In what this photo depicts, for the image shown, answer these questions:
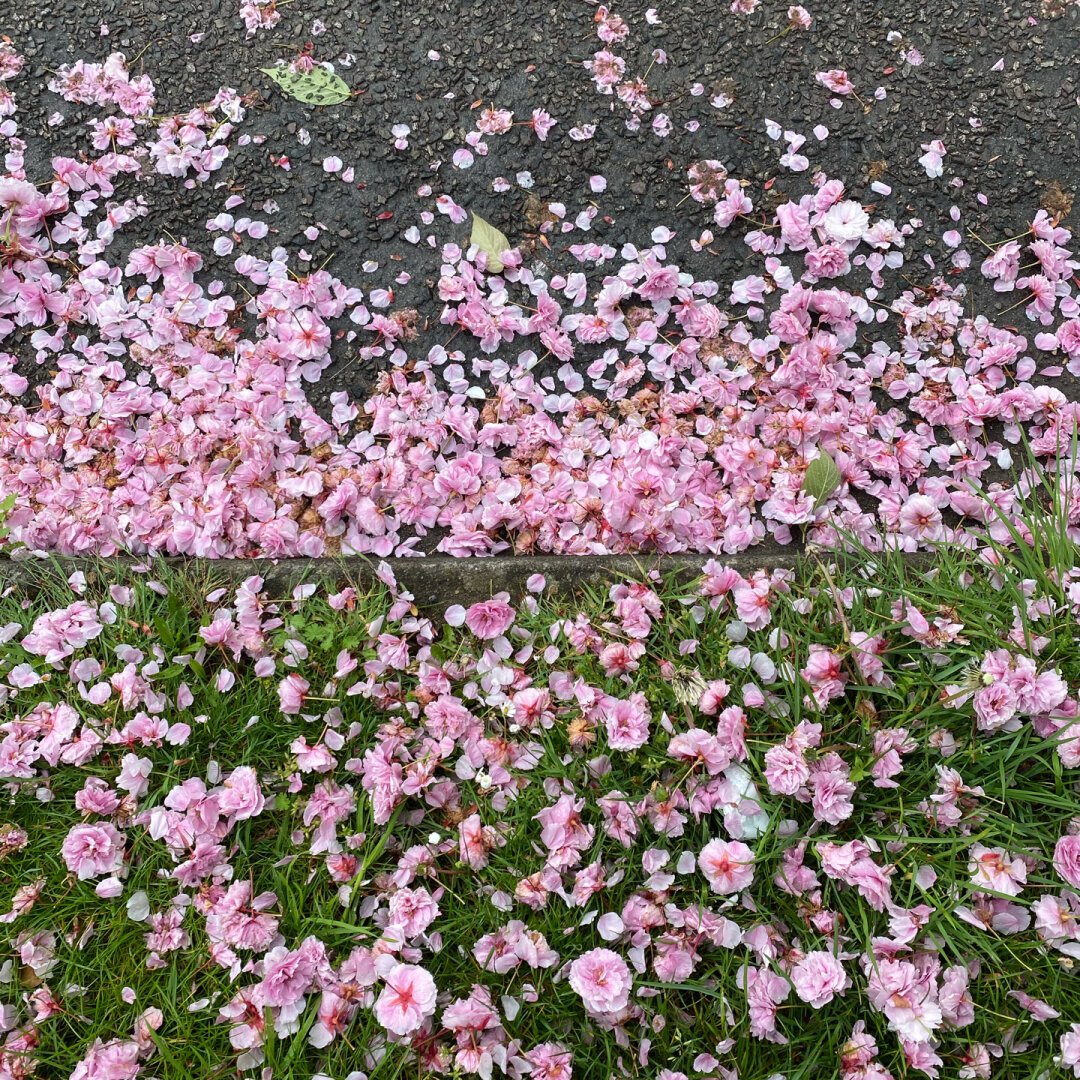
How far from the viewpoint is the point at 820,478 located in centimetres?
253

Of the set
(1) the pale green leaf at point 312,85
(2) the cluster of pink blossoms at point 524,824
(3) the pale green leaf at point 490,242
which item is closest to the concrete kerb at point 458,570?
(2) the cluster of pink blossoms at point 524,824

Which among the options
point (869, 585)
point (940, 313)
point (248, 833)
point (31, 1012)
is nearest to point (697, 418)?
point (869, 585)

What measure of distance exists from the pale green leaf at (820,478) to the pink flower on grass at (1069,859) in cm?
110

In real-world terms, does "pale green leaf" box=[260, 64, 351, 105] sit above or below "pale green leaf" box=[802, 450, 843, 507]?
above

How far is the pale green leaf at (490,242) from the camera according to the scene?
2.95 m

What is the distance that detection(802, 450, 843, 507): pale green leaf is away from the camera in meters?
2.52

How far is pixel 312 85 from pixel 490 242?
1.05 meters

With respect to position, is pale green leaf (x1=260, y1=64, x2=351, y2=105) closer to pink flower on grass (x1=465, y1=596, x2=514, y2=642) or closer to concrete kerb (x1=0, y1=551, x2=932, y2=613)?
concrete kerb (x1=0, y1=551, x2=932, y2=613)

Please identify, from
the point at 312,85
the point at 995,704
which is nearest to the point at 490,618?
the point at 995,704

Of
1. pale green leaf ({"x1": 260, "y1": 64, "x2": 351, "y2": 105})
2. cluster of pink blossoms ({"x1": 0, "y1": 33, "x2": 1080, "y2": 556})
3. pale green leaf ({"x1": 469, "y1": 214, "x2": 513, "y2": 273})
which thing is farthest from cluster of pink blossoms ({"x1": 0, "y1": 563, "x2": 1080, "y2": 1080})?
pale green leaf ({"x1": 260, "y1": 64, "x2": 351, "y2": 105})

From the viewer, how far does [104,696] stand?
2271mm

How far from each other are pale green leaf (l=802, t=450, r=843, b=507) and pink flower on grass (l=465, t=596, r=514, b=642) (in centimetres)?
101

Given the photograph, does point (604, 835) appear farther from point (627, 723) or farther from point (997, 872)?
point (997, 872)

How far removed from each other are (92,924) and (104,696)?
587 millimetres
